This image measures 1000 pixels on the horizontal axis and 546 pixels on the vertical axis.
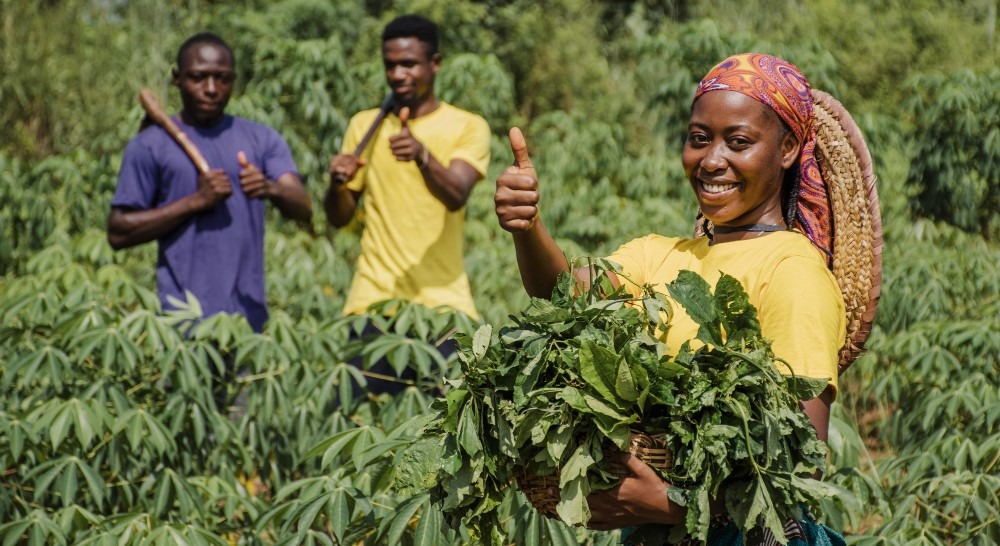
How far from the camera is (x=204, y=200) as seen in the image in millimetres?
4168

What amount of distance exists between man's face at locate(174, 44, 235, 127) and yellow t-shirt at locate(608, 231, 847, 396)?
249cm

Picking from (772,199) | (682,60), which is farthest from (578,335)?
(682,60)

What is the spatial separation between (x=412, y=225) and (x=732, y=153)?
224 centimetres

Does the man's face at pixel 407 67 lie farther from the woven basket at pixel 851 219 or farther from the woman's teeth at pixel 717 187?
the woman's teeth at pixel 717 187

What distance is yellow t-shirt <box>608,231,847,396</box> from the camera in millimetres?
1924

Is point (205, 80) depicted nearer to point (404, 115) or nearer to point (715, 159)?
point (404, 115)

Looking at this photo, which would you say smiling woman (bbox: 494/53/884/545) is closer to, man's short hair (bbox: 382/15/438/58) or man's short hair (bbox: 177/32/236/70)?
man's short hair (bbox: 382/15/438/58)

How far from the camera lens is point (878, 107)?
458 inches

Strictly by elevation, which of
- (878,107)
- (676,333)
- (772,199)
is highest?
(772,199)

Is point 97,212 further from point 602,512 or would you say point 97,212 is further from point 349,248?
point 602,512

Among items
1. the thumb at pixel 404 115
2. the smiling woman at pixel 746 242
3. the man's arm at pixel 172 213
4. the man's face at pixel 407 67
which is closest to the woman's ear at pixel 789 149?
the smiling woman at pixel 746 242

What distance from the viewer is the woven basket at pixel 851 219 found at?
220 cm

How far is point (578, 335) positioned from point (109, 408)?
7.06 feet

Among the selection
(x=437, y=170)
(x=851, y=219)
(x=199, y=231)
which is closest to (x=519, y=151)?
(x=851, y=219)
